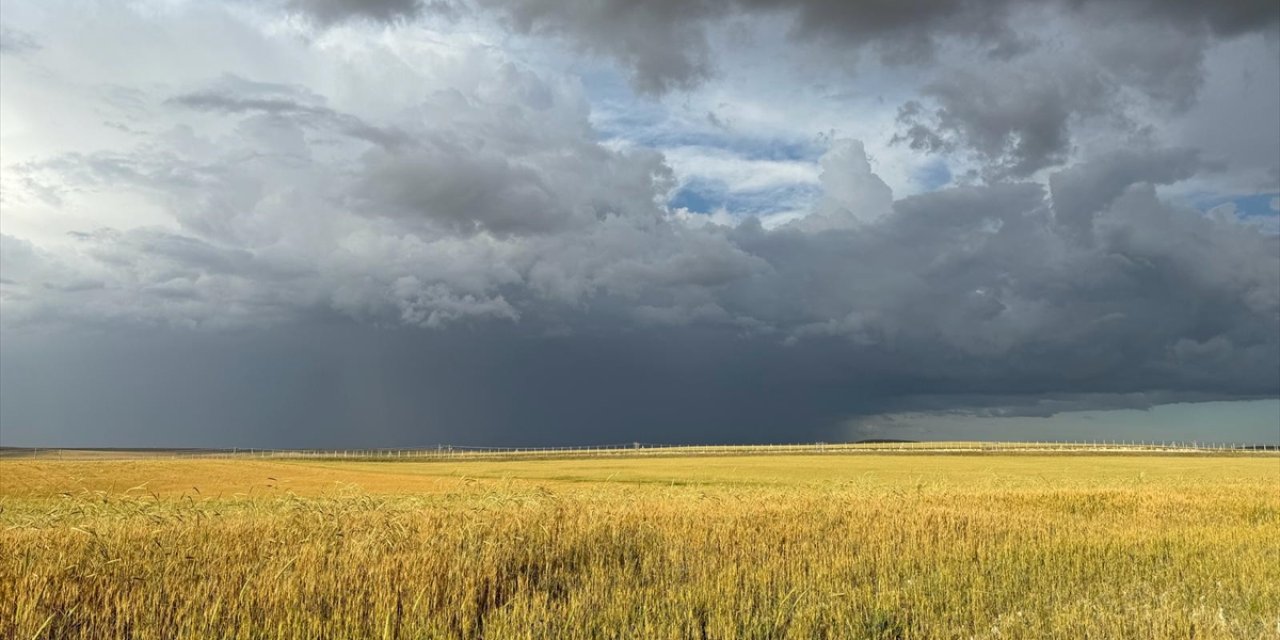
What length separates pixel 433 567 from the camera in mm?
11000

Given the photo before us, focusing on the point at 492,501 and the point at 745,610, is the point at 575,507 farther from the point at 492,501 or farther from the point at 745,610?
the point at 745,610

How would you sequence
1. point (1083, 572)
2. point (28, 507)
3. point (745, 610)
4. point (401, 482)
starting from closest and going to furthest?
1. point (745, 610)
2. point (1083, 572)
3. point (28, 507)
4. point (401, 482)

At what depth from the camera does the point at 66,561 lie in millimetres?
11172

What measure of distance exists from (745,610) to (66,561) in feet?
28.7

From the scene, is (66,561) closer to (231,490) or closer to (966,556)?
(966,556)

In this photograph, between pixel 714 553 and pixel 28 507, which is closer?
pixel 714 553

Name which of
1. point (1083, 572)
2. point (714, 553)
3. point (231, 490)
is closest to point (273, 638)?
point (714, 553)

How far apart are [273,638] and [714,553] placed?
7221 millimetres

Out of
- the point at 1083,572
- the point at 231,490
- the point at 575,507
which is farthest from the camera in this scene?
the point at 231,490

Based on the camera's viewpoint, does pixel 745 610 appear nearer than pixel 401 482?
Yes

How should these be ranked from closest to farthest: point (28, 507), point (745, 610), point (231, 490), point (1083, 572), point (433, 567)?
point (745, 610) → point (433, 567) → point (1083, 572) → point (28, 507) → point (231, 490)

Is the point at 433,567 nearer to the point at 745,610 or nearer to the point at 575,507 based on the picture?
the point at 745,610

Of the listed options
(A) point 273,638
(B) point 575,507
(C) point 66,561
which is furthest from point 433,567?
(B) point 575,507

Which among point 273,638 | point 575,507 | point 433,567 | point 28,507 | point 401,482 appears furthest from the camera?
point 401,482
